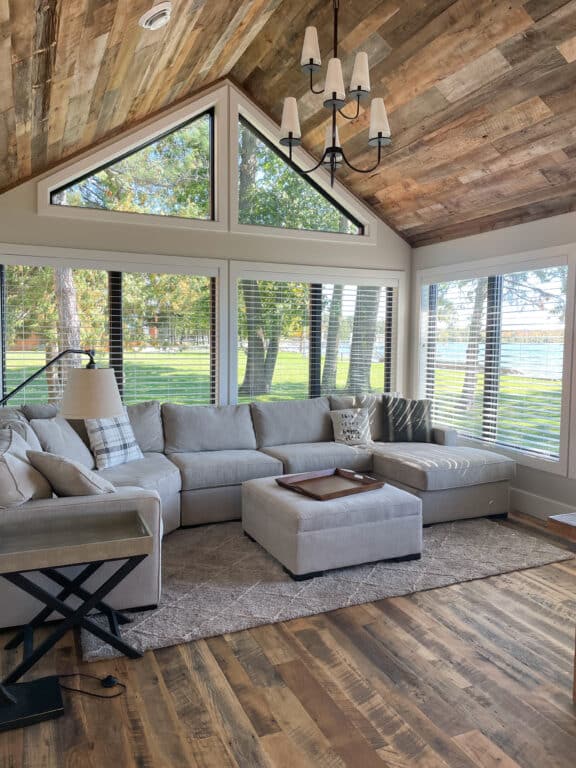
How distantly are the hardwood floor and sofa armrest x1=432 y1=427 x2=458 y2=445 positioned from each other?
2.24 metres

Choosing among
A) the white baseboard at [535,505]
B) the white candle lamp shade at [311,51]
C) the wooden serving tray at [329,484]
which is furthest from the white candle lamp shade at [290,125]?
the white baseboard at [535,505]

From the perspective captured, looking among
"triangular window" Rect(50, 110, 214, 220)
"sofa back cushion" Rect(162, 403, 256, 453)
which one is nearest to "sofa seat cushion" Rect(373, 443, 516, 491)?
"sofa back cushion" Rect(162, 403, 256, 453)

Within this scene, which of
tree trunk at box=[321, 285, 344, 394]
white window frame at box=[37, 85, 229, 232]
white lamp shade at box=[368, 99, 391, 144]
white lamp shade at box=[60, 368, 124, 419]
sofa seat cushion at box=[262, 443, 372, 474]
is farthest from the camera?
tree trunk at box=[321, 285, 344, 394]

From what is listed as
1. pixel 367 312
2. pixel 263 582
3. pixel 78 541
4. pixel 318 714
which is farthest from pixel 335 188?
pixel 318 714

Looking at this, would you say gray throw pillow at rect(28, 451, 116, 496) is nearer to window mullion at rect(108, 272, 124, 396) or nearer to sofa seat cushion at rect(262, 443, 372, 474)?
sofa seat cushion at rect(262, 443, 372, 474)

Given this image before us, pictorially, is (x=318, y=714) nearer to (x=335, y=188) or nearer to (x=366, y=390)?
(x=366, y=390)

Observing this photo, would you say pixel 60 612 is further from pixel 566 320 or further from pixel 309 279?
pixel 309 279

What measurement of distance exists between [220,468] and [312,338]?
2.00 meters

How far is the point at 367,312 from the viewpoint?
20.4ft

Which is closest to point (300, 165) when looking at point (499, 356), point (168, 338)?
point (168, 338)

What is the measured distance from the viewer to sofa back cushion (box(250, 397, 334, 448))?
521cm

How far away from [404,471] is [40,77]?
3445mm

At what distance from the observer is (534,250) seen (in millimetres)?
4770

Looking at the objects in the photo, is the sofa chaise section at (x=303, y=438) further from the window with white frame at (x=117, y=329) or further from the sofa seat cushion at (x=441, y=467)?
the window with white frame at (x=117, y=329)
